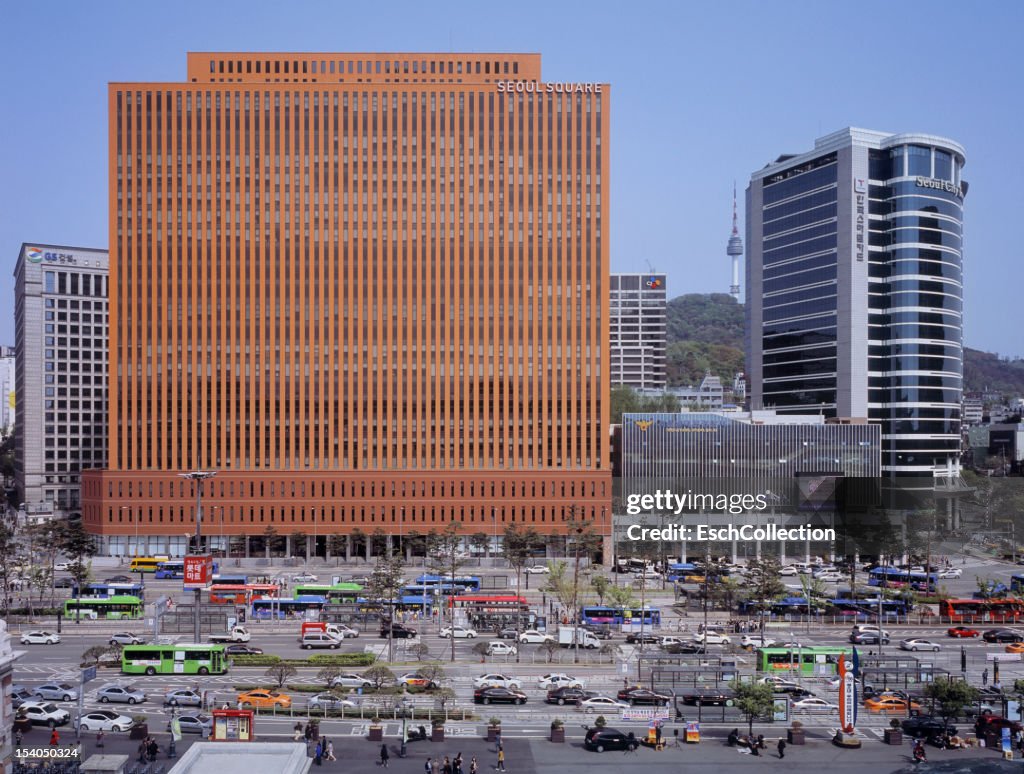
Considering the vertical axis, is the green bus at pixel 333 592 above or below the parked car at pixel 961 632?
above

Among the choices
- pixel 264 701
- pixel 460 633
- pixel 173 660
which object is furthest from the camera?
pixel 460 633

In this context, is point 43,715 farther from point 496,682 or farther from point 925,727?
point 925,727

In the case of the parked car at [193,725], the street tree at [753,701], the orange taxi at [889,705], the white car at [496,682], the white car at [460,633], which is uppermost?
the street tree at [753,701]

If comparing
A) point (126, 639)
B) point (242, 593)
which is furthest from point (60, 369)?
point (126, 639)

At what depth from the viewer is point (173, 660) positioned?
68.8 meters

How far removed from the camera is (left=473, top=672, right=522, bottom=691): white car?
210 ft

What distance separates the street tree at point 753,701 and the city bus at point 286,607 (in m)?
44.8

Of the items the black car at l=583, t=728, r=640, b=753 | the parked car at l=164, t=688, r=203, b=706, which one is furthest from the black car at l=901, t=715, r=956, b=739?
the parked car at l=164, t=688, r=203, b=706

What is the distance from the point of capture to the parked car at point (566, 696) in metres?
62.0

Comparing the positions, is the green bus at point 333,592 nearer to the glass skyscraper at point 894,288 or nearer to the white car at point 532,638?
the white car at point 532,638

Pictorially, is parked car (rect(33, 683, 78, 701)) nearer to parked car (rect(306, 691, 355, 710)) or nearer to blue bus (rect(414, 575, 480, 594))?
parked car (rect(306, 691, 355, 710))

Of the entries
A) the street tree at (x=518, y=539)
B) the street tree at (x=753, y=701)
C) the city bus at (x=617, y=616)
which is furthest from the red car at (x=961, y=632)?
the street tree at (x=518, y=539)

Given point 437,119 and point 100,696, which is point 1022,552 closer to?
point 437,119

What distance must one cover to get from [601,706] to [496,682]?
759 centimetres
